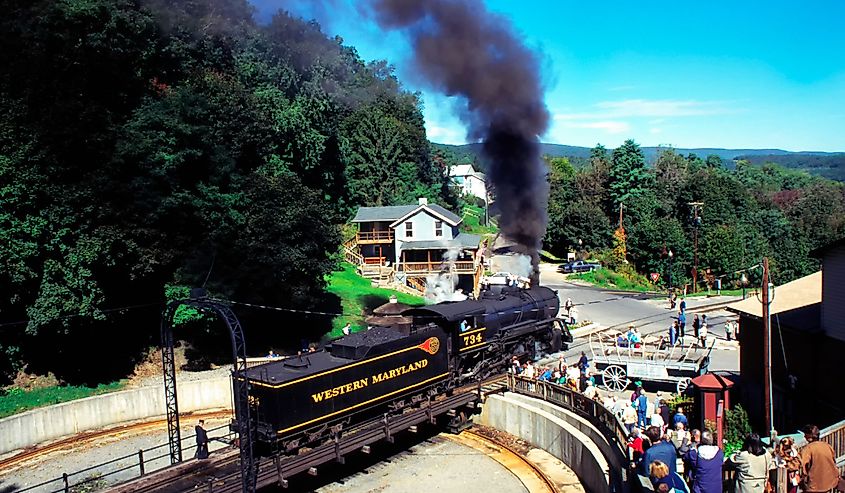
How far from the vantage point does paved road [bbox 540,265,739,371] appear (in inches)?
1237

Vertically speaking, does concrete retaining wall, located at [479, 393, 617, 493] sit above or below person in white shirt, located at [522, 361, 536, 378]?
below

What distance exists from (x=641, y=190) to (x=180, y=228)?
2325 inches

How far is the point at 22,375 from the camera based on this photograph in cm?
2788

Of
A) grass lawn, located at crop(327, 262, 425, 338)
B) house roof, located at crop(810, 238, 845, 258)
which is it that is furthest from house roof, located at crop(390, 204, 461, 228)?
house roof, located at crop(810, 238, 845, 258)

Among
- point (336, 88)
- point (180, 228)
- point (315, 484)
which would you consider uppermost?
point (336, 88)

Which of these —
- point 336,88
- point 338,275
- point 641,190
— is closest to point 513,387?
point 338,275

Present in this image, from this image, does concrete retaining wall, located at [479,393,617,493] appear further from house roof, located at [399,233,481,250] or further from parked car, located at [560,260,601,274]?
parked car, located at [560,260,601,274]

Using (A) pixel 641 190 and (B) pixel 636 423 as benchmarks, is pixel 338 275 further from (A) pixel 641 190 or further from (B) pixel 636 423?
(A) pixel 641 190

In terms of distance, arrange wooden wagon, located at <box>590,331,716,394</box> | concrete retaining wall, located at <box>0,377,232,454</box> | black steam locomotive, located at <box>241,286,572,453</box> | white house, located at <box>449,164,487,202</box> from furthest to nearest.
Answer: white house, located at <box>449,164,487,202</box> < wooden wagon, located at <box>590,331,716,394</box> < concrete retaining wall, located at <box>0,377,232,454</box> < black steam locomotive, located at <box>241,286,572,453</box>

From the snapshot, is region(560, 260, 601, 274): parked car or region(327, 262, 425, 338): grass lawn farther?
region(560, 260, 601, 274): parked car

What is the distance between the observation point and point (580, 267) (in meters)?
63.3

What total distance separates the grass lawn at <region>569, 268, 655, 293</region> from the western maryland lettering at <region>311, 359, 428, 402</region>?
3998 cm

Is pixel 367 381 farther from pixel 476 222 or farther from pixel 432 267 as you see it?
pixel 476 222

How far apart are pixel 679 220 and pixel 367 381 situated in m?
61.3
